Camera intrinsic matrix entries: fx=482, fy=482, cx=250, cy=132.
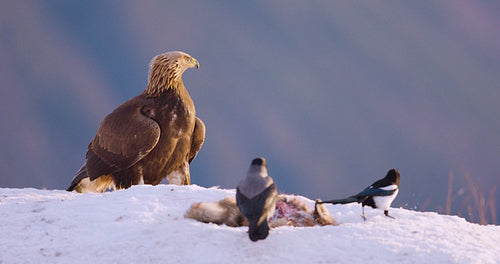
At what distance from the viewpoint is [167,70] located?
851 cm

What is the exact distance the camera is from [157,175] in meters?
8.07

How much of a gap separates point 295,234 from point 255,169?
74cm

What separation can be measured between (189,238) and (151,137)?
3.56 meters

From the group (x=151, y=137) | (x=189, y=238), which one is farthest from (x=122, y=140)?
(x=189, y=238)

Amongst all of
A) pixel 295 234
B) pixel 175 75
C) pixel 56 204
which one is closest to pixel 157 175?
pixel 175 75

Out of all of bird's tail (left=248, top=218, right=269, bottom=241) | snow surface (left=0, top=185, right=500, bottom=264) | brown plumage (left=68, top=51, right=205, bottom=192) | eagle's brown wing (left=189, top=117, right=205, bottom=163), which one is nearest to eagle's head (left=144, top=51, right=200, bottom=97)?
brown plumage (left=68, top=51, right=205, bottom=192)

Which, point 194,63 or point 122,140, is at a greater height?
point 194,63

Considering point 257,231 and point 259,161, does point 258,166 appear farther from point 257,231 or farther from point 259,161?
point 257,231

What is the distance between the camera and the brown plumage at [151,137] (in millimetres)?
7918

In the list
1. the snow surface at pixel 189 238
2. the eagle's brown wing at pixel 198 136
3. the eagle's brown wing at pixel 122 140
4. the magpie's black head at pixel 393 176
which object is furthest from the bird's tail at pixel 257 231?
the eagle's brown wing at pixel 198 136

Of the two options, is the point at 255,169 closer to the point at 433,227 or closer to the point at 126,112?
the point at 433,227

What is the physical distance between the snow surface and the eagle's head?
302cm

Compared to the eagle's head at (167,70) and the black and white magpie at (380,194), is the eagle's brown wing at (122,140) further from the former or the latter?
the black and white magpie at (380,194)

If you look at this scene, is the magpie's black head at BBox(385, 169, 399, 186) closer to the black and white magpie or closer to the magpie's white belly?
the black and white magpie
